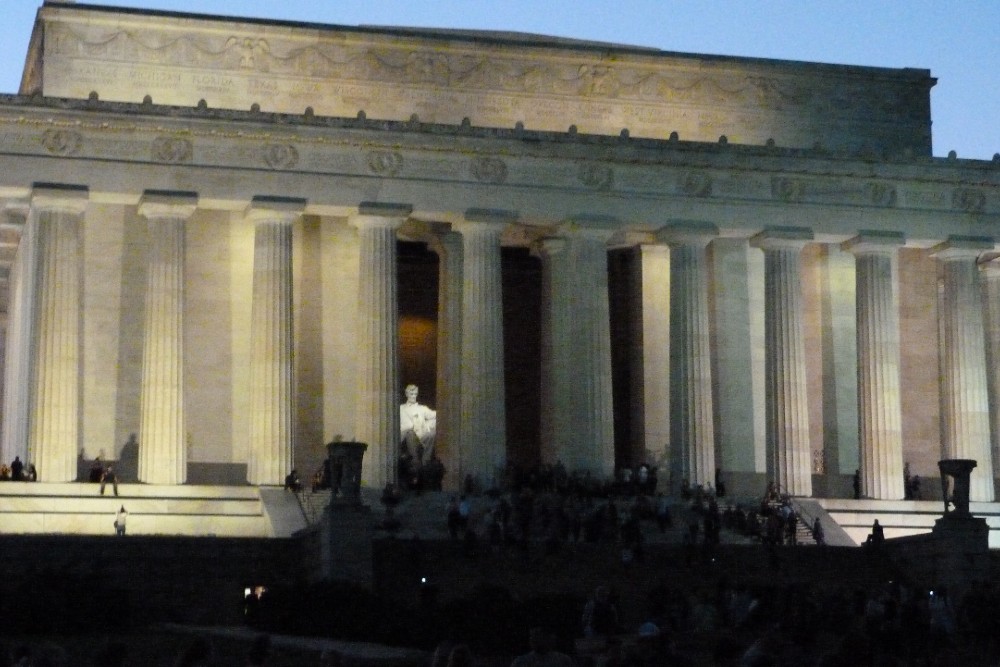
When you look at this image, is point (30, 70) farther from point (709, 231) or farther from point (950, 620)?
point (950, 620)

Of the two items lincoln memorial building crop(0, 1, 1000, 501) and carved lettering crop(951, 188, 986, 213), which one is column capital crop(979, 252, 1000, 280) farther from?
carved lettering crop(951, 188, 986, 213)

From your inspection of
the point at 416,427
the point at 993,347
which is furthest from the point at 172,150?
the point at 993,347

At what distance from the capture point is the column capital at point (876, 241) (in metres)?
65.3

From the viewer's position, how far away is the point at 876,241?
65375 millimetres

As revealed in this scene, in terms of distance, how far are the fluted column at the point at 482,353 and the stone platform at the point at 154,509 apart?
6.30 metres

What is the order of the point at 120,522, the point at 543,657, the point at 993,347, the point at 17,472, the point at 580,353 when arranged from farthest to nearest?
1. the point at 993,347
2. the point at 580,353
3. the point at 17,472
4. the point at 120,522
5. the point at 543,657

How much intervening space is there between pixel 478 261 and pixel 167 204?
9797mm

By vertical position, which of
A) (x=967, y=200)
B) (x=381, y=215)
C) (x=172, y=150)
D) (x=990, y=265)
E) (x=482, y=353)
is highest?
(x=172, y=150)

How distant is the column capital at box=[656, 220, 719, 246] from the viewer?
210 ft

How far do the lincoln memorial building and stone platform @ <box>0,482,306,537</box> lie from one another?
90 cm

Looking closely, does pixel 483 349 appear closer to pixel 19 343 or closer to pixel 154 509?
pixel 154 509

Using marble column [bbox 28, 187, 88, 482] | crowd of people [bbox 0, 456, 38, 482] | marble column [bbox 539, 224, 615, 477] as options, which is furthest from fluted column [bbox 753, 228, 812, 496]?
crowd of people [bbox 0, 456, 38, 482]

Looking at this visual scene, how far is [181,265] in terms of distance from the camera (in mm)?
59906

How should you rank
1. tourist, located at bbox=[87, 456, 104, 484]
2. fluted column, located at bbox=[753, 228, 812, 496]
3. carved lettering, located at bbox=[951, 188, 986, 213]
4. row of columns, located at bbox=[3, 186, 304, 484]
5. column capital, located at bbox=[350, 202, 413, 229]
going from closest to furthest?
tourist, located at bbox=[87, 456, 104, 484], row of columns, located at bbox=[3, 186, 304, 484], column capital, located at bbox=[350, 202, 413, 229], fluted column, located at bbox=[753, 228, 812, 496], carved lettering, located at bbox=[951, 188, 986, 213]
